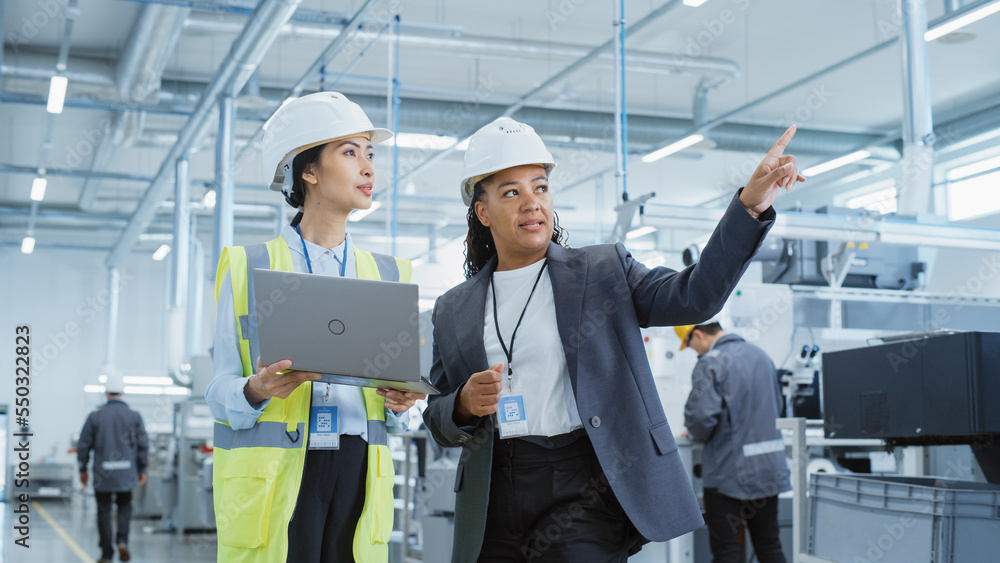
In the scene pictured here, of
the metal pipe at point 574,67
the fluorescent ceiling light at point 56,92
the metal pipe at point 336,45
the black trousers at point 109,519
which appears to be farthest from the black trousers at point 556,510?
the black trousers at point 109,519

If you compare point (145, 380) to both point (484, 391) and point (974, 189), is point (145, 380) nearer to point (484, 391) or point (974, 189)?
point (974, 189)

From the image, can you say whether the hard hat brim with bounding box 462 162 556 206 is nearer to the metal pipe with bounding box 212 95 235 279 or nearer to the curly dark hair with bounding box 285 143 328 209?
the curly dark hair with bounding box 285 143 328 209

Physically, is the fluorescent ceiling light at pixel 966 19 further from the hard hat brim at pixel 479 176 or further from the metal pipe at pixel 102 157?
the metal pipe at pixel 102 157

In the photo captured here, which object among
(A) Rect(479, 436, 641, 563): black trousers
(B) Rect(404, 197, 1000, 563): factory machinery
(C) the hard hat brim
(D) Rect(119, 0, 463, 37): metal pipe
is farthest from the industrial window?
(A) Rect(479, 436, 641, 563): black trousers

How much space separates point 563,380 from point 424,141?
9353 mm

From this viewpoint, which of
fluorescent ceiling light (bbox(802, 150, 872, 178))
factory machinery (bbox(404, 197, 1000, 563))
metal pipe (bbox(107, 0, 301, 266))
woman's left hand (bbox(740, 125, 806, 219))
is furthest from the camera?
fluorescent ceiling light (bbox(802, 150, 872, 178))

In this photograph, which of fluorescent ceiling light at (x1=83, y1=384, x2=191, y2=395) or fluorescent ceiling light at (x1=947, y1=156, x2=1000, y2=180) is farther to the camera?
fluorescent ceiling light at (x1=83, y1=384, x2=191, y2=395)

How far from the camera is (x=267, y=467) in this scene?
65.3 inches

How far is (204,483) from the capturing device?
9.12m

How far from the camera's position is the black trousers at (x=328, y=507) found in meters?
1.67

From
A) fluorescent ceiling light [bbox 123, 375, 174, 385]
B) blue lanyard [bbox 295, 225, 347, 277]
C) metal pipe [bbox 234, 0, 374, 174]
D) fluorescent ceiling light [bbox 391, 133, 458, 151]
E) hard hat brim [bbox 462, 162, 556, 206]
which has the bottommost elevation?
fluorescent ceiling light [bbox 123, 375, 174, 385]

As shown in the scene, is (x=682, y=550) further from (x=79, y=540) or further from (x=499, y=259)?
(x=79, y=540)

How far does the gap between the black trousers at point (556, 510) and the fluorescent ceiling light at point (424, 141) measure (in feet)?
28.2

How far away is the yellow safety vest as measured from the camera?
5.41 feet
